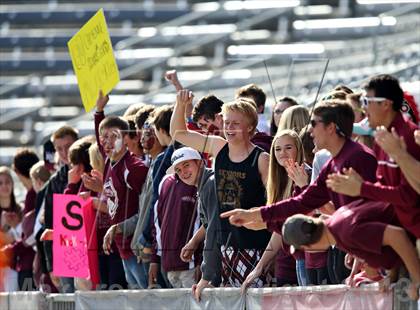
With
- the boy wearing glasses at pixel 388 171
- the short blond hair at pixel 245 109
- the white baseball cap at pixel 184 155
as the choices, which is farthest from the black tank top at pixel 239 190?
the boy wearing glasses at pixel 388 171

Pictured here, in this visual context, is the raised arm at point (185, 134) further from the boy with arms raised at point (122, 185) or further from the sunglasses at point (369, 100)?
the sunglasses at point (369, 100)

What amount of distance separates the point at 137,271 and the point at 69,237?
3.19ft

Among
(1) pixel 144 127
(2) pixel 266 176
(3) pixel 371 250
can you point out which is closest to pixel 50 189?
(1) pixel 144 127

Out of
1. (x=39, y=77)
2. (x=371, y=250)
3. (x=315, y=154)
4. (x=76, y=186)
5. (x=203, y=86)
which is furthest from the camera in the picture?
(x=39, y=77)

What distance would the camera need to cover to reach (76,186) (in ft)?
38.0

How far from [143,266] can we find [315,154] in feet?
6.58

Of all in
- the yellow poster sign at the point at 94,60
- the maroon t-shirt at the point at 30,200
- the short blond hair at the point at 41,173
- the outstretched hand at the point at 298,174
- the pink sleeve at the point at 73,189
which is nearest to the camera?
the outstretched hand at the point at 298,174

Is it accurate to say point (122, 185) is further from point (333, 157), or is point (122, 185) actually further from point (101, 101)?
point (333, 157)

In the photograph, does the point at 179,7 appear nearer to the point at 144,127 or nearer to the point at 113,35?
the point at 113,35

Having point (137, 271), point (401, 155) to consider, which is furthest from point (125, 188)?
point (401, 155)

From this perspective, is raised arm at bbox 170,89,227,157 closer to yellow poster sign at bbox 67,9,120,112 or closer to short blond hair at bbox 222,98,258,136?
short blond hair at bbox 222,98,258,136

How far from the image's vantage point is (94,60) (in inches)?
455

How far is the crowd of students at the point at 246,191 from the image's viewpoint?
7047mm

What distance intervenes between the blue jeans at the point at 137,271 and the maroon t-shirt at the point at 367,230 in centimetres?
318
